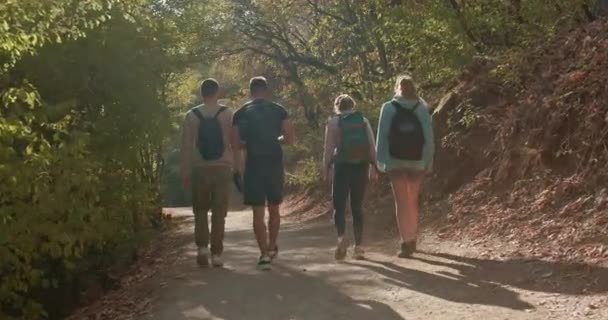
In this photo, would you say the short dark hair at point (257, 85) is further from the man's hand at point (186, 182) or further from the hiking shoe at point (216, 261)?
the hiking shoe at point (216, 261)

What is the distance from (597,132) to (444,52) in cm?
380

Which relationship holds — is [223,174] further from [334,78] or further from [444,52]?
[334,78]

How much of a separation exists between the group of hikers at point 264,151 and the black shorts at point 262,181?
0.04ft

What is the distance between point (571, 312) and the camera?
20.5ft

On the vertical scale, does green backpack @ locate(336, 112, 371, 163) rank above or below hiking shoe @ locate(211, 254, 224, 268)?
above

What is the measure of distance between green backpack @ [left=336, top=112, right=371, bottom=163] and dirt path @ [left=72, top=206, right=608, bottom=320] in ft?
4.02

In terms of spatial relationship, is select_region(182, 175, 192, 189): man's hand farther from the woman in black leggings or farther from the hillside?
the hillside

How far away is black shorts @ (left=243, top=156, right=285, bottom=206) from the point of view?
29.0 ft

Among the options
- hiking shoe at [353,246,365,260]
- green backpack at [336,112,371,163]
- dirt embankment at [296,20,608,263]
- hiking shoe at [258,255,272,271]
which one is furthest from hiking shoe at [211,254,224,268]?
dirt embankment at [296,20,608,263]

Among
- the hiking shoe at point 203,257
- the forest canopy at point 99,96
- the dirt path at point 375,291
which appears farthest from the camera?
the hiking shoe at point 203,257

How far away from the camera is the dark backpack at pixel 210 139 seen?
350 inches

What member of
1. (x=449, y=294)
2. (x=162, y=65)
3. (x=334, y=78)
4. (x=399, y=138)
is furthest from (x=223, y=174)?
(x=334, y=78)

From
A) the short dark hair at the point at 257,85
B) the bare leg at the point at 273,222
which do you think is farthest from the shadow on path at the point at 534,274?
the short dark hair at the point at 257,85

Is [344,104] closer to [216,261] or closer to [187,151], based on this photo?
[187,151]
